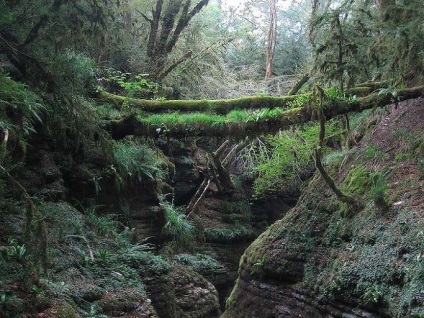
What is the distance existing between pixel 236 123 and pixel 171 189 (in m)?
5.68

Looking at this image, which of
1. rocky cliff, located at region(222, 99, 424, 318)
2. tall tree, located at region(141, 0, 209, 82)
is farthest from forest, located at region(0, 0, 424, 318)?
tall tree, located at region(141, 0, 209, 82)

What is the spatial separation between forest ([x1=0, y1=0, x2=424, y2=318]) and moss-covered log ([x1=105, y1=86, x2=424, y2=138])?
0.11 ft

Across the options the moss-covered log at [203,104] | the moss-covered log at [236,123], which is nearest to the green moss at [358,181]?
the moss-covered log at [236,123]

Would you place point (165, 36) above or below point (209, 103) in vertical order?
above

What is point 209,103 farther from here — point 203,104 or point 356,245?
point 356,245

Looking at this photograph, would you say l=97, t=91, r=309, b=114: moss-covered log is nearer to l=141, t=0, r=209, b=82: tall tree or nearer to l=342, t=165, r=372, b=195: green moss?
l=342, t=165, r=372, b=195: green moss

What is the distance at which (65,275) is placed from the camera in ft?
23.5

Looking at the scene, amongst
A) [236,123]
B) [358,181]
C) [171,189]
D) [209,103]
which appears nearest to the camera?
[358,181]

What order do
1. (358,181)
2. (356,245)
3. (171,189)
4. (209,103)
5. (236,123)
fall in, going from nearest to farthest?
(356,245), (358,181), (236,123), (209,103), (171,189)

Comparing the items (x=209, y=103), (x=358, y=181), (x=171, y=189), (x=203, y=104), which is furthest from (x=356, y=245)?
(x=171, y=189)

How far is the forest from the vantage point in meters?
5.96

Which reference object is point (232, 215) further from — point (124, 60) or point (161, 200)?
point (124, 60)

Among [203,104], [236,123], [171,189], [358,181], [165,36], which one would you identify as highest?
Result: [165,36]

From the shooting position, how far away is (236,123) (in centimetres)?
984
